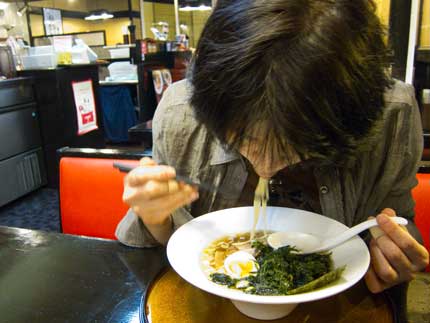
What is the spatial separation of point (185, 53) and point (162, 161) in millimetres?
3442

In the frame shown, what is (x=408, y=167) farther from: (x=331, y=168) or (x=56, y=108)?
(x=56, y=108)

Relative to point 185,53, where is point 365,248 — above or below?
below

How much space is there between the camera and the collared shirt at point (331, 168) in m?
1.03

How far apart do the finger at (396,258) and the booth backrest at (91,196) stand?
1.03 meters

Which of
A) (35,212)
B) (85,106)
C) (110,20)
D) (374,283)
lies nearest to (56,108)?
(85,106)

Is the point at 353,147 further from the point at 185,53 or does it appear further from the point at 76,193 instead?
the point at 185,53

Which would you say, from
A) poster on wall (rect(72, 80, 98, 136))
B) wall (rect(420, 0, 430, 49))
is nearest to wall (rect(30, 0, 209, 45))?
poster on wall (rect(72, 80, 98, 136))

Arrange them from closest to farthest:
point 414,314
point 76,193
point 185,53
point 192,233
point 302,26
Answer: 1. point 302,26
2. point 414,314
3. point 192,233
4. point 76,193
5. point 185,53

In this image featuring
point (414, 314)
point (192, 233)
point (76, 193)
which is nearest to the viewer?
point (414, 314)

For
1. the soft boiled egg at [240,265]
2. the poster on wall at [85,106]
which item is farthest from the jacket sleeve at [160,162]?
the poster on wall at [85,106]

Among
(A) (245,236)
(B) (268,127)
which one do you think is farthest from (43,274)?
(B) (268,127)

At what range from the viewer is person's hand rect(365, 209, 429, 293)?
0.79 m

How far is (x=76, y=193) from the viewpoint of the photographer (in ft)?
5.43

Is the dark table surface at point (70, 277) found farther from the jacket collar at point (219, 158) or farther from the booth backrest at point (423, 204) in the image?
the booth backrest at point (423, 204)
